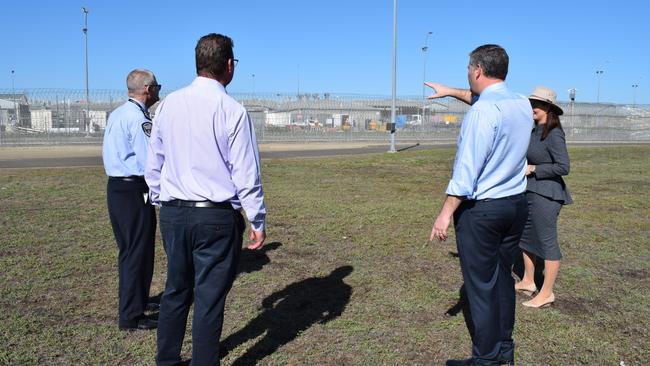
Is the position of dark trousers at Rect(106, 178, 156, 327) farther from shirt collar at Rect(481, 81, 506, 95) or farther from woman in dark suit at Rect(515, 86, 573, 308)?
woman in dark suit at Rect(515, 86, 573, 308)

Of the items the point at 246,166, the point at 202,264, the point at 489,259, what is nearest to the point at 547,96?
the point at 489,259

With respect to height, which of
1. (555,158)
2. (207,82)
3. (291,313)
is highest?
(207,82)

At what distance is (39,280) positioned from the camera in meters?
4.89

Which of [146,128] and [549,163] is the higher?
[146,128]

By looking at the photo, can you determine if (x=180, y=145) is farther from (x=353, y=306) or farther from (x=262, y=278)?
(x=262, y=278)

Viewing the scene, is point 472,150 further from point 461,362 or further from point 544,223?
→ point 544,223

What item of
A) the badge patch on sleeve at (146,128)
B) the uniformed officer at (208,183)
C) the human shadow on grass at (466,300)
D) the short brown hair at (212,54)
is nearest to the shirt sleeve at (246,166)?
the uniformed officer at (208,183)

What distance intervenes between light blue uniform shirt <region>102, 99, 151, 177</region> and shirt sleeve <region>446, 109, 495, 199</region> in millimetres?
2089

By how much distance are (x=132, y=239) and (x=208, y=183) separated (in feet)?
4.64

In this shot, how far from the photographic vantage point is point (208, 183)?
2.80 meters

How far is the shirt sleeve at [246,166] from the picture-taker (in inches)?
109

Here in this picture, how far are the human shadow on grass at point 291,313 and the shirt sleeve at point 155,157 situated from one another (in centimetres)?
117

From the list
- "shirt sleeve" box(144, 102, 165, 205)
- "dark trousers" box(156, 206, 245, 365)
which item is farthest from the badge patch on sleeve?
"dark trousers" box(156, 206, 245, 365)

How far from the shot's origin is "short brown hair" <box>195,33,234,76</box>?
9.15 ft
